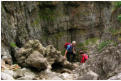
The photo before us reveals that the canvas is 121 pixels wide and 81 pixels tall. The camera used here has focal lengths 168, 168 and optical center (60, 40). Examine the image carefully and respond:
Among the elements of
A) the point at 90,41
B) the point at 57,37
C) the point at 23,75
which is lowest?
the point at 90,41

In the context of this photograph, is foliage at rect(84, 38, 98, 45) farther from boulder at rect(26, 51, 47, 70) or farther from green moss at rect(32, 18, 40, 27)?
boulder at rect(26, 51, 47, 70)

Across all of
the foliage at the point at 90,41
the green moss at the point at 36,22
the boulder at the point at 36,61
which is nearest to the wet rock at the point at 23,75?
the boulder at the point at 36,61

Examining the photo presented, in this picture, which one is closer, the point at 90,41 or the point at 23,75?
the point at 23,75

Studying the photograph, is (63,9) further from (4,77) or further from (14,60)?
(4,77)

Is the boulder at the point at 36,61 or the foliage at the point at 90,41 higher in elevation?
the boulder at the point at 36,61

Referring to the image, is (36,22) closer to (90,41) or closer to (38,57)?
(90,41)

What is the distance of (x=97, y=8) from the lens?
1783cm

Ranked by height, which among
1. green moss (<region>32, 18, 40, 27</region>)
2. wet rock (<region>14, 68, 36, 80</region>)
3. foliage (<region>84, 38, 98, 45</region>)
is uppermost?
green moss (<region>32, 18, 40, 27</region>)

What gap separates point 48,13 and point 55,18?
33.6 inches

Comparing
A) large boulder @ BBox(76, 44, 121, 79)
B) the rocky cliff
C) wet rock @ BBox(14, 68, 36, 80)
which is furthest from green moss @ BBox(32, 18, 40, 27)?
large boulder @ BBox(76, 44, 121, 79)

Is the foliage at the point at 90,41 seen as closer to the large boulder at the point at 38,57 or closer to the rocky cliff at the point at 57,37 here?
the rocky cliff at the point at 57,37

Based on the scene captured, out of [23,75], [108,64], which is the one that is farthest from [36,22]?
[108,64]

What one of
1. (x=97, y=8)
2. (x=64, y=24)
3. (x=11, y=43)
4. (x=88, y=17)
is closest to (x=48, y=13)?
(x=64, y=24)

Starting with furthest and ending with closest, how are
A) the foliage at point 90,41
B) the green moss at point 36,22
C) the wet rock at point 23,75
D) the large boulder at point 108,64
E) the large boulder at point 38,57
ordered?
the foliage at point 90,41 → the green moss at point 36,22 → the large boulder at point 38,57 → the wet rock at point 23,75 → the large boulder at point 108,64
